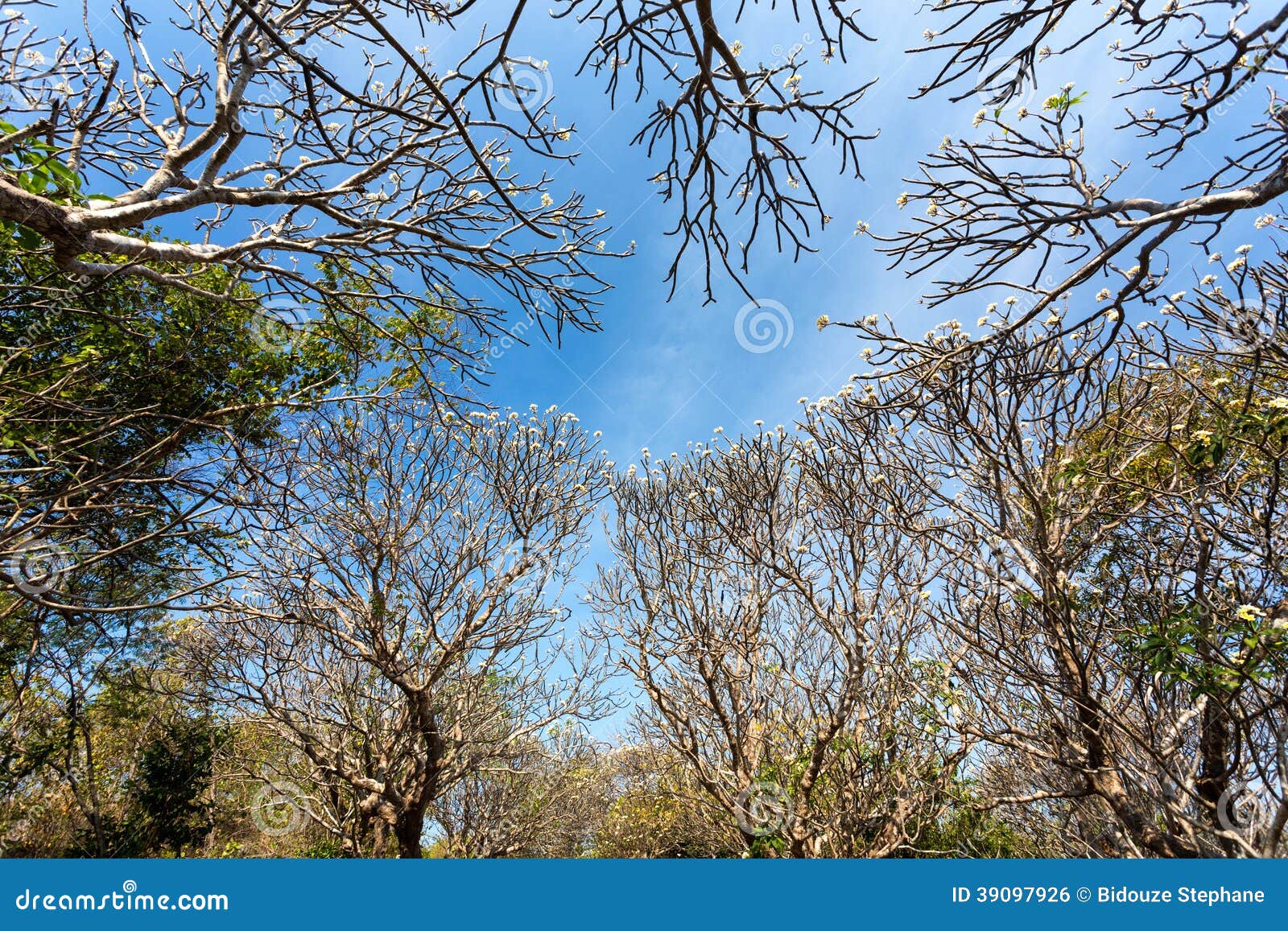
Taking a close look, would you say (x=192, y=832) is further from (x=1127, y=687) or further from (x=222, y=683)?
(x=1127, y=687)

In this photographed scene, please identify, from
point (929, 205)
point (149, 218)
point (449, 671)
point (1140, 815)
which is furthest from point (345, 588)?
point (1140, 815)

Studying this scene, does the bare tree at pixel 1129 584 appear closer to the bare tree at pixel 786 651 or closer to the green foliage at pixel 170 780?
the bare tree at pixel 786 651

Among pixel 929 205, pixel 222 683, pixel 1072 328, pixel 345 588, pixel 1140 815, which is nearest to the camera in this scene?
pixel 1072 328

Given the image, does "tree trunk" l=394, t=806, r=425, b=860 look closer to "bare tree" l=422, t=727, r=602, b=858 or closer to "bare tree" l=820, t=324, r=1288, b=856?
"bare tree" l=422, t=727, r=602, b=858

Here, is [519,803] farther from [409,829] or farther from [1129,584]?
[1129,584]

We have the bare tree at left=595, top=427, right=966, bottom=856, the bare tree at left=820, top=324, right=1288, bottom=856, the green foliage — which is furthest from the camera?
the green foliage

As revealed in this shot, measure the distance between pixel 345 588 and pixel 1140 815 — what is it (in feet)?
24.7

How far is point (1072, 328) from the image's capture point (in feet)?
6.87

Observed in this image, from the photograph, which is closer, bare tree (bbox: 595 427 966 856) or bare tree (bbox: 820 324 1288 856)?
bare tree (bbox: 820 324 1288 856)

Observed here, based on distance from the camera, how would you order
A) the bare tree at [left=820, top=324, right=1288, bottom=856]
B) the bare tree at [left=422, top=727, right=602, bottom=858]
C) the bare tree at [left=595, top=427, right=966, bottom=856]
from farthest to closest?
the bare tree at [left=422, top=727, right=602, bottom=858], the bare tree at [left=595, top=427, right=966, bottom=856], the bare tree at [left=820, top=324, right=1288, bottom=856]

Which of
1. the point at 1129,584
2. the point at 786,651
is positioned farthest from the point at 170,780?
the point at 1129,584

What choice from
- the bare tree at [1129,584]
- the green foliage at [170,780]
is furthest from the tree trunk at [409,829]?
the bare tree at [1129,584]

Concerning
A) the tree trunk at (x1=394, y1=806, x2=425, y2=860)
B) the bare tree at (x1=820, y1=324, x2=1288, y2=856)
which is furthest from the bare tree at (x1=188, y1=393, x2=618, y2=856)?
the bare tree at (x1=820, y1=324, x2=1288, y2=856)

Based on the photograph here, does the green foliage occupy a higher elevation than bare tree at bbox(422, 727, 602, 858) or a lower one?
higher
